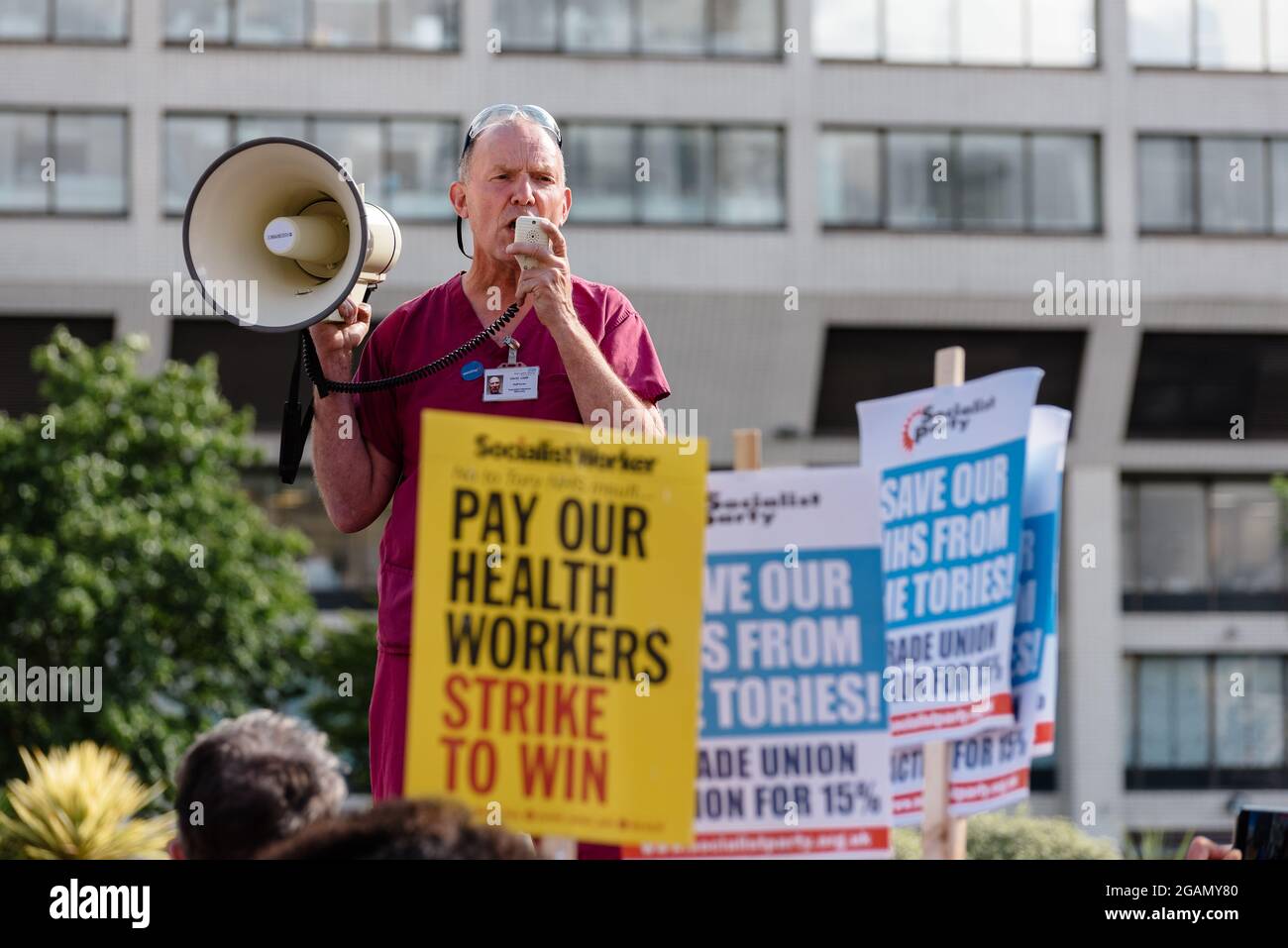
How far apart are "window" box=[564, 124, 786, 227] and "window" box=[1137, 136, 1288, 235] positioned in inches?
229

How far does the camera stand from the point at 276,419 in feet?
96.5

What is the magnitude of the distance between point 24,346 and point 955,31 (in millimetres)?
14461

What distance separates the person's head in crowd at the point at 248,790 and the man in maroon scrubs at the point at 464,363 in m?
0.40

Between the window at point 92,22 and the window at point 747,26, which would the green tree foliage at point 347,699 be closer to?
the window at point 92,22

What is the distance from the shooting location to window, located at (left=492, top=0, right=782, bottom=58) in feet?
94.9

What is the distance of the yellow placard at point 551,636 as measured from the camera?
2559mm

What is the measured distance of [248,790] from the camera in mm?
2803

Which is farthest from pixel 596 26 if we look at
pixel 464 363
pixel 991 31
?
pixel 464 363

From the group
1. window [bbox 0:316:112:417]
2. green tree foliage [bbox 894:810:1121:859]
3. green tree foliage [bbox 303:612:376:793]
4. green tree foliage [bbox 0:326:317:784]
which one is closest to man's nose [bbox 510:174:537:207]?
green tree foliage [bbox 894:810:1121:859]
